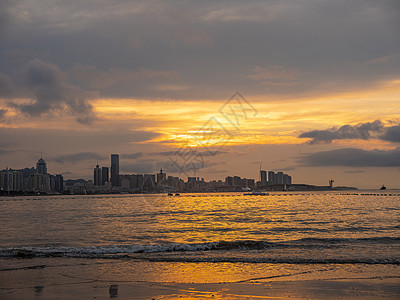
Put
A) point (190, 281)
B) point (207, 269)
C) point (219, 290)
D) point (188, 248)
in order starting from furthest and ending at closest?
1. point (188, 248)
2. point (207, 269)
3. point (190, 281)
4. point (219, 290)

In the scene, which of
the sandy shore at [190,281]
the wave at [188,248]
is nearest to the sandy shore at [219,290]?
the sandy shore at [190,281]

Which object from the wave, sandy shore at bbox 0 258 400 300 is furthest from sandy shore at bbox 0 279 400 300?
the wave

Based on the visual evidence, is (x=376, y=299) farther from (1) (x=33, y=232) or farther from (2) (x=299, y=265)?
(1) (x=33, y=232)

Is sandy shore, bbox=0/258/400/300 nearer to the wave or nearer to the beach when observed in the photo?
the beach

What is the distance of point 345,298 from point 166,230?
29842mm

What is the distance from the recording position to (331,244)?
30328 millimetres

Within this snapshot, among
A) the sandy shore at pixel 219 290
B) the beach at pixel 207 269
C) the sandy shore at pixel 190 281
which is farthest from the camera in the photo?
the beach at pixel 207 269

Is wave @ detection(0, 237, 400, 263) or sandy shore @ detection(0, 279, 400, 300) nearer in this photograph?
sandy shore @ detection(0, 279, 400, 300)

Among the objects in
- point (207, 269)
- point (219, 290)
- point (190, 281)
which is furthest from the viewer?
point (207, 269)

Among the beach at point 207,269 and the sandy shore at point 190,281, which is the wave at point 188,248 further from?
the sandy shore at point 190,281

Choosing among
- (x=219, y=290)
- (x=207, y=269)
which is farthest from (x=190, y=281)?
(x=207, y=269)

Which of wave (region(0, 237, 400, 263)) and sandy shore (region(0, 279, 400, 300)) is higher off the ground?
sandy shore (region(0, 279, 400, 300))

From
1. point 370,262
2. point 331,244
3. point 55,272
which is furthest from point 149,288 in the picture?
point 331,244

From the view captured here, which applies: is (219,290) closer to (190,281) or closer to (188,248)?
(190,281)
